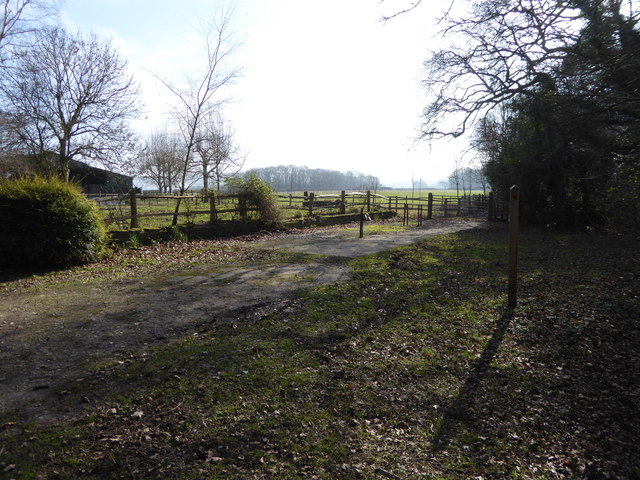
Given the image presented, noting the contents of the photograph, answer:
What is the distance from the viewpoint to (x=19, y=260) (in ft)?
26.1

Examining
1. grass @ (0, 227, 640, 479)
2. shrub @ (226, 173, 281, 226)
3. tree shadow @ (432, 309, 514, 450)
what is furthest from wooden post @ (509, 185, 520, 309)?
shrub @ (226, 173, 281, 226)

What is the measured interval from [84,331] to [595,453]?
511 centimetres

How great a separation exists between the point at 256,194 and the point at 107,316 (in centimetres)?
1004

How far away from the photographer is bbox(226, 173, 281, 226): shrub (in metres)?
14.9

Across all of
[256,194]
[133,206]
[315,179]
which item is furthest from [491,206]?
[315,179]

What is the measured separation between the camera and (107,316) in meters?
5.30

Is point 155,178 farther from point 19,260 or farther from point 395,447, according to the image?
point 395,447

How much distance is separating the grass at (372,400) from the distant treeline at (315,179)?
327ft

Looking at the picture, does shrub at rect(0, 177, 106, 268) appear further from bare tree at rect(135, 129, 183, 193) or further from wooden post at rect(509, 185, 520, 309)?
bare tree at rect(135, 129, 183, 193)

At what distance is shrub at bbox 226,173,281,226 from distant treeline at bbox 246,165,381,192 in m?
89.0

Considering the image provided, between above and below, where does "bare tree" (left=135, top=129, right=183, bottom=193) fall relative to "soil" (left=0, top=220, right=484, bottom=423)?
above

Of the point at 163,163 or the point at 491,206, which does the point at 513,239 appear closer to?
the point at 491,206


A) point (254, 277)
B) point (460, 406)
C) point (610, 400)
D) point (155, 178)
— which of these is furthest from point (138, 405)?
point (155, 178)

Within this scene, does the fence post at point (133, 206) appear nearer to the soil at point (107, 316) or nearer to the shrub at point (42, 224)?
the shrub at point (42, 224)
